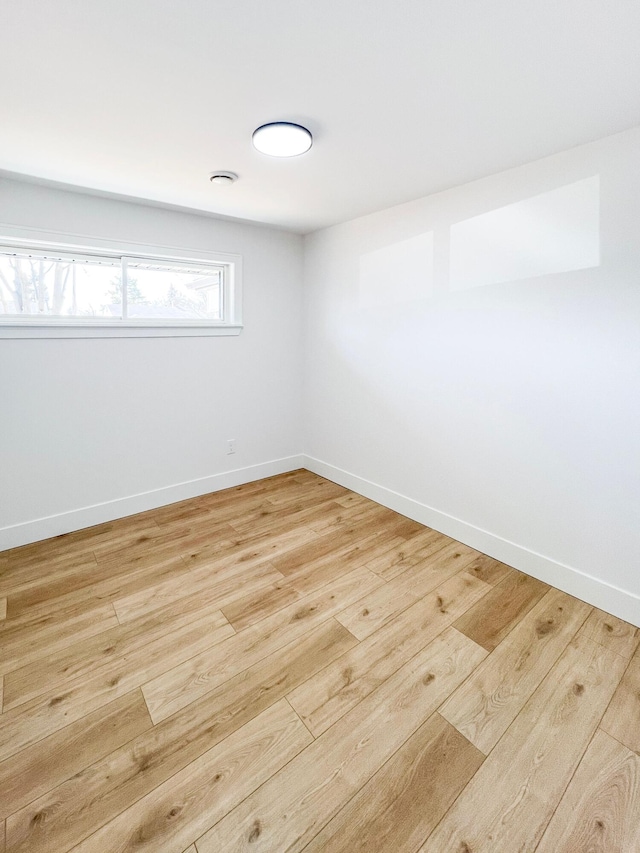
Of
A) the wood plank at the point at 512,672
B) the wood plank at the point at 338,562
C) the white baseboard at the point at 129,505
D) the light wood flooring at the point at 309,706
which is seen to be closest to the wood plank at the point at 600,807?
the light wood flooring at the point at 309,706

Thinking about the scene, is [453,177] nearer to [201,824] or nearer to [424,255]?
[424,255]

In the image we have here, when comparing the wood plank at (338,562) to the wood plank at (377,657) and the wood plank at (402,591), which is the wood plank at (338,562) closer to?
the wood plank at (402,591)

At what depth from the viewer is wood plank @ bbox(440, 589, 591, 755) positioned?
1.47 m

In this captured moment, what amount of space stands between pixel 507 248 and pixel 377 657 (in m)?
2.33

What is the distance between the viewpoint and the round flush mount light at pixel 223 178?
227cm

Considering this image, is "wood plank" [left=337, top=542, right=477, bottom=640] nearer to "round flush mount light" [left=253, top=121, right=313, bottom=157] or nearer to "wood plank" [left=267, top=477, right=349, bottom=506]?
"wood plank" [left=267, top=477, right=349, bottom=506]

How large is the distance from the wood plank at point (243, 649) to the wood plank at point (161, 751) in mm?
46

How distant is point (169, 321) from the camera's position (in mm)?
3176

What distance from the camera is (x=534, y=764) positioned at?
133cm

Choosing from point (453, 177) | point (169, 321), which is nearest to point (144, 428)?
point (169, 321)

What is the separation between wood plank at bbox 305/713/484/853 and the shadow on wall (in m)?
2.25

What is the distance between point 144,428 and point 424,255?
251 centimetres

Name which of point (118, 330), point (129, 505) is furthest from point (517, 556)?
point (118, 330)

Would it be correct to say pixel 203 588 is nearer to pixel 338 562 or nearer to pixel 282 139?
pixel 338 562
